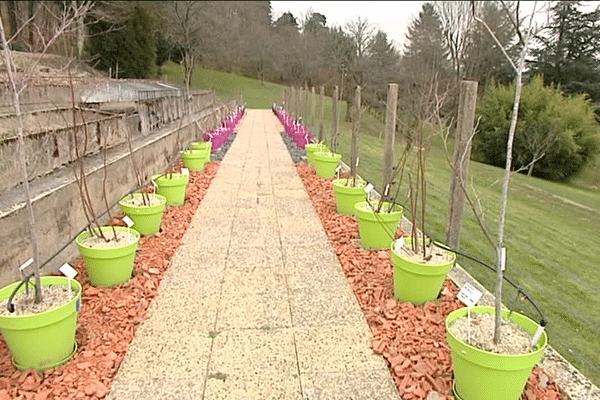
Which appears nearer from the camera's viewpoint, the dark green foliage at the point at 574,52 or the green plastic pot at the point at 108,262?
the green plastic pot at the point at 108,262

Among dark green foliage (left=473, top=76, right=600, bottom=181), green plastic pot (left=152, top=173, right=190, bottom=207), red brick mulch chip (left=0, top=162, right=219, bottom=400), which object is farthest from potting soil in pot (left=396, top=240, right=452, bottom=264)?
dark green foliage (left=473, top=76, right=600, bottom=181)

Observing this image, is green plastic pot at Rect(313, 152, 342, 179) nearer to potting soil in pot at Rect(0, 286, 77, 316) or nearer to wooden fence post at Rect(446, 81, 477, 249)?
wooden fence post at Rect(446, 81, 477, 249)

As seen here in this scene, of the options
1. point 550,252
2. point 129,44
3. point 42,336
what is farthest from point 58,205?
point 129,44

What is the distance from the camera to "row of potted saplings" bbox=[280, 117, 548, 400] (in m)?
1.94

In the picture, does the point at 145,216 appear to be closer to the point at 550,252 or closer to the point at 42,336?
the point at 42,336

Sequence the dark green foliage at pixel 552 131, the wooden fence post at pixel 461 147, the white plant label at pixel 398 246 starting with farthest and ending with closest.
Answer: the dark green foliage at pixel 552 131, the wooden fence post at pixel 461 147, the white plant label at pixel 398 246

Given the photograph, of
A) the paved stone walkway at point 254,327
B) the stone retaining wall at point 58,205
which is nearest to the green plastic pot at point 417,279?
the paved stone walkway at point 254,327

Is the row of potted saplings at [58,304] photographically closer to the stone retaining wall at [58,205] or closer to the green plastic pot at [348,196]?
the stone retaining wall at [58,205]

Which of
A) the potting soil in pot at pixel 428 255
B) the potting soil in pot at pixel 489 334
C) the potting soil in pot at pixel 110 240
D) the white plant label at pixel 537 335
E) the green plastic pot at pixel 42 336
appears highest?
the potting soil in pot at pixel 428 255

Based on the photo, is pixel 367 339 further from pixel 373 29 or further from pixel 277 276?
pixel 373 29

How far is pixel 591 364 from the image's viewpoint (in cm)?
277

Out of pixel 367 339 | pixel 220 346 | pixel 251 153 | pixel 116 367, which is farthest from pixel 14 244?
pixel 251 153

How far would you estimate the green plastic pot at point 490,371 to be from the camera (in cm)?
191

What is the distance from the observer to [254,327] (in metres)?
2.74
